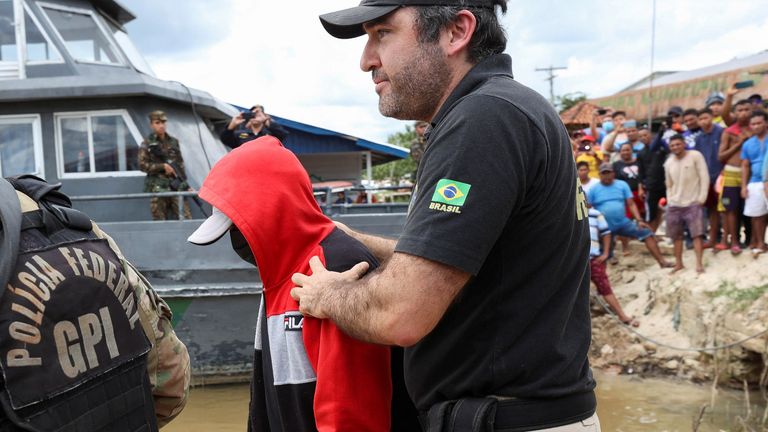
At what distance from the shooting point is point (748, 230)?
762 cm

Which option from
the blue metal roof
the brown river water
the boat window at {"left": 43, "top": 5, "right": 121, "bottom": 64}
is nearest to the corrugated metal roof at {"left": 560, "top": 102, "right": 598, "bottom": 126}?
the blue metal roof

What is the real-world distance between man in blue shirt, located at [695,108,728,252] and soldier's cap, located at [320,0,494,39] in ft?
22.7

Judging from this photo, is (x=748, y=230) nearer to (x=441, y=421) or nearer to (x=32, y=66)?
(x=441, y=421)

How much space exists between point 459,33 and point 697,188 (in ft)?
22.4

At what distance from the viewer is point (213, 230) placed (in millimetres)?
2025

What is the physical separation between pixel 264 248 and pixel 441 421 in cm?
71

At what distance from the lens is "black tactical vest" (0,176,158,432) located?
144 centimetres

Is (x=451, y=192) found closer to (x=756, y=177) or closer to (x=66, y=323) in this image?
(x=66, y=323)

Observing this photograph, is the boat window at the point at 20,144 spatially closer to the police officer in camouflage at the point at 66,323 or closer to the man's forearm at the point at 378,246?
the man's forearm at the point at 378,246

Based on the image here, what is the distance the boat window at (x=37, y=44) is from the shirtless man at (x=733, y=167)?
722cm

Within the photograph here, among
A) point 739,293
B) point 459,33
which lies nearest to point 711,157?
point 739,293

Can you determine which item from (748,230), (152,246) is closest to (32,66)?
(152,246)

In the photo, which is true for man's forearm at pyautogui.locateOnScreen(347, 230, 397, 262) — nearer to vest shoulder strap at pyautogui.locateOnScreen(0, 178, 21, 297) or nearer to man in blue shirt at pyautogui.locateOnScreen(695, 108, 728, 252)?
vest shoulder strap at pyautogui.locateOnScreen(0, 178, 21, 297)

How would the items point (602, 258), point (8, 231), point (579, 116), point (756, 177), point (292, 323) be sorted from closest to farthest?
1. point (8, 231)
2. point (292, 323)
3. point (756, 177)
4. point (602, 258)
5. point (579, 116)
